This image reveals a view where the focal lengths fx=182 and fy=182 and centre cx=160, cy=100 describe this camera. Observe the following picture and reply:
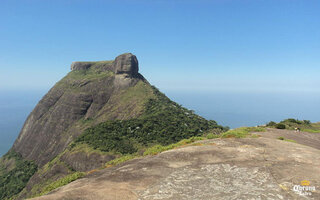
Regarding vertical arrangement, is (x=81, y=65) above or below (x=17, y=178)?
above

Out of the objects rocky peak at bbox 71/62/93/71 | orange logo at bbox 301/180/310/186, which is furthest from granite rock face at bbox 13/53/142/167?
orange logo at bbox 301/180/310/186

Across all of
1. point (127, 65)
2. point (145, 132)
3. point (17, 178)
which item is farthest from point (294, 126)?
point (17, 178)

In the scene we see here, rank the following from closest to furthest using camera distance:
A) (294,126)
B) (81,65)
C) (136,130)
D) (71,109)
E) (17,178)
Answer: (294,126), (136,130), (17,178), (71,109), (81,65)

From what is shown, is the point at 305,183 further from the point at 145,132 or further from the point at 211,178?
the point at 145,132

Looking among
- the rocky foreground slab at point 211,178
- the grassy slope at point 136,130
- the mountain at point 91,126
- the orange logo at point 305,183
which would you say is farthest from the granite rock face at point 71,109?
the orange logo at point 305,183

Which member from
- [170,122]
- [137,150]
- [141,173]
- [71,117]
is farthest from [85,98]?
[141,173]

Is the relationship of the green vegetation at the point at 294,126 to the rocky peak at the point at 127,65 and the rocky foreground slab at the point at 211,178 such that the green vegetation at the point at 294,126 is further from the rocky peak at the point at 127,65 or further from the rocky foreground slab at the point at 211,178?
the rocky peak at the point at 127,65

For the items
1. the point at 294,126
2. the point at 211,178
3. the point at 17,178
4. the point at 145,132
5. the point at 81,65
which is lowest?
the point at 17,178

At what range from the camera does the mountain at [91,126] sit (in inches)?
1726

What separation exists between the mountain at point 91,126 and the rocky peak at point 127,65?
424 millimetres

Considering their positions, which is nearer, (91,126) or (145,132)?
(145,132)

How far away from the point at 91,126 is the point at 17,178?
31.3 meters

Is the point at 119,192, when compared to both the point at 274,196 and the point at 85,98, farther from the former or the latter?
the point at 85,98

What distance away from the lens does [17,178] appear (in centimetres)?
6731
